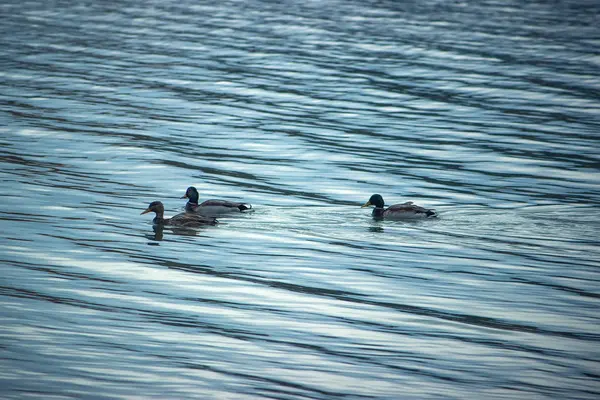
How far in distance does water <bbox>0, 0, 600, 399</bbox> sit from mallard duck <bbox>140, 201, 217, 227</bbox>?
11.7 inches

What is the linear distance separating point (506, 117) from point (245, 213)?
15.4 meters

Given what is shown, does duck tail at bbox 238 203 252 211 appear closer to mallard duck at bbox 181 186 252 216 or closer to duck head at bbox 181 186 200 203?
mallard duck at bbox 181 186 252 216

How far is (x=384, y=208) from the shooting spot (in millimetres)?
22984

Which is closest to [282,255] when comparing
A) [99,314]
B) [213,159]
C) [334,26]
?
[99,314]

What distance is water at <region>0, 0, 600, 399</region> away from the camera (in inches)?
538

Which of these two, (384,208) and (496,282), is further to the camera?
(384,208)

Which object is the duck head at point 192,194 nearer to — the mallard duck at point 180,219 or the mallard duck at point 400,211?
the mallard duck at point 180,219

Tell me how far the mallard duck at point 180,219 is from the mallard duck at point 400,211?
12.1 feet

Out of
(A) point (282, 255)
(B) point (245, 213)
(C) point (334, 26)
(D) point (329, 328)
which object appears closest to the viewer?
(D) point (329, 328)

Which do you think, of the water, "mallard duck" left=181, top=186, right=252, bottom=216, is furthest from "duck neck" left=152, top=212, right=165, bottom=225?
"mallard duck" left=181, top=186, right=252, bottom=216

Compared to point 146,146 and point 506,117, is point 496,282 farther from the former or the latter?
point 506,117

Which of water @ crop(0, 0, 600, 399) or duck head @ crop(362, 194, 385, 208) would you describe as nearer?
water @ crop(0, 0, 600, 399)

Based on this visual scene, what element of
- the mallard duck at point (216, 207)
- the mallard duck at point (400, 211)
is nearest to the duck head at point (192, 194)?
the mallard duck at point (216, 207)

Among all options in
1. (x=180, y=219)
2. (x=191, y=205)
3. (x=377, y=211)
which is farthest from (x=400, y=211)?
(x=180, y=219)
